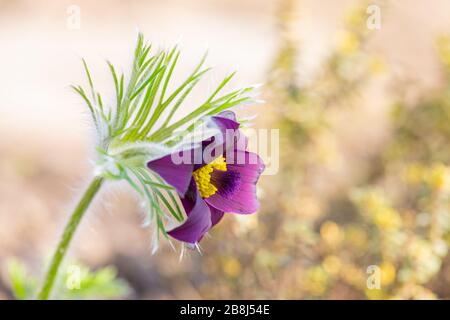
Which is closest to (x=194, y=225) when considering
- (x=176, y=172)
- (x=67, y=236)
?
(x=176, y=172)

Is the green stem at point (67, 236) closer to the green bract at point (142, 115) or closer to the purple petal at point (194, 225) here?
the green bract at point (142, 115)

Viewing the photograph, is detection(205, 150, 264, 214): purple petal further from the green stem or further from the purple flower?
the green stem

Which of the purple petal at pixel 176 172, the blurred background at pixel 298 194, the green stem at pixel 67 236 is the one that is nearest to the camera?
the purple petal at pixel 176 172

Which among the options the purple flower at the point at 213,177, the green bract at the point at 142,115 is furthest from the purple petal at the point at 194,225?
the green bract at the point at 142,115

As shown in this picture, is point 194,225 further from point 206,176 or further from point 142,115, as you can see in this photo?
point 142,115

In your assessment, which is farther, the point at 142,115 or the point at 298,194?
the point at 298,194

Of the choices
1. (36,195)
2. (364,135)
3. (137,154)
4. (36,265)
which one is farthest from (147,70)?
(364,135)
